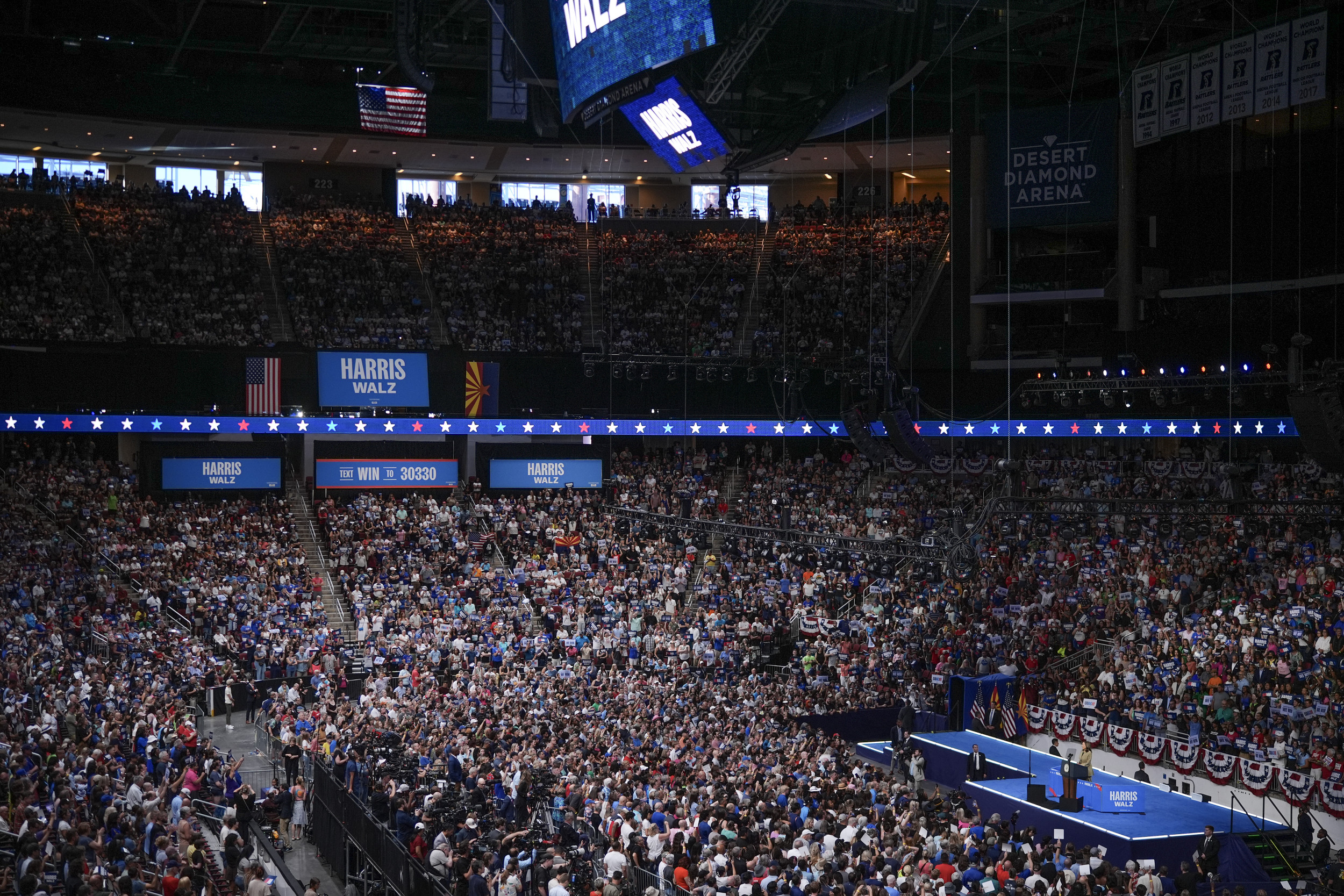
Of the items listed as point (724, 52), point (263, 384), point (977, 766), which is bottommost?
point (977, 766)

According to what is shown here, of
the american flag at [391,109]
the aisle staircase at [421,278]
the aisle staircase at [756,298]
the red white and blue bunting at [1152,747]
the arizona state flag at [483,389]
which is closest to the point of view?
the red white and blue bunting at [1152,747]

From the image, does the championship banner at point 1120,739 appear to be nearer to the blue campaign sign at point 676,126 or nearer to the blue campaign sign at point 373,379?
the blue campaign sign at point 676,126

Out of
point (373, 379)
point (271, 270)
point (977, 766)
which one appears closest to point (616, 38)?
point (977, 766)

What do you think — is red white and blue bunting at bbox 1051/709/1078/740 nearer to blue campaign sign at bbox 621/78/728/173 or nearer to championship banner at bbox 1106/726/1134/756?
championship banner at bbox 1106/726/1134/756

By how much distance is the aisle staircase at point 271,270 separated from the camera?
38.6m

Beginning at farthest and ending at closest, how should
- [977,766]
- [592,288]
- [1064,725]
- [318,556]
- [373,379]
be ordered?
[592,288]
[373,379]
[318,556]
[1064,725]
[977,766]

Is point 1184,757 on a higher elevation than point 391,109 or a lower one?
lower

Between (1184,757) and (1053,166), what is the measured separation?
17.9m

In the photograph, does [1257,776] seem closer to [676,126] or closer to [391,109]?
[676,126]

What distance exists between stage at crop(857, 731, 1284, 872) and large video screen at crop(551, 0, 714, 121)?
1232 centimetres

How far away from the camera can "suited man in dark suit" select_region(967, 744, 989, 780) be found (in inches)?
892

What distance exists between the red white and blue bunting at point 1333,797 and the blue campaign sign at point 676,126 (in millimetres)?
13432

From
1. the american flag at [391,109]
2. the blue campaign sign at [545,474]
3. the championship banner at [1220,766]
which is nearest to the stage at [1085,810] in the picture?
the championship banner at [1220,766]

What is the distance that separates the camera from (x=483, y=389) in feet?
126
